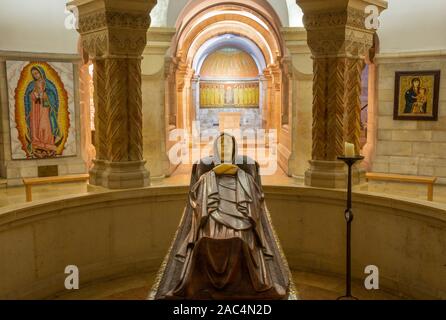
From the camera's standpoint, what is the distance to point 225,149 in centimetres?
440

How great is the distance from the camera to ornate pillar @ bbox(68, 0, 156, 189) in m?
5.80

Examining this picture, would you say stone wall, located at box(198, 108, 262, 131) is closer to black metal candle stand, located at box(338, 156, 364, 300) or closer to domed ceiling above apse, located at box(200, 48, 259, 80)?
domed ceiling above apse, located at box(200, 48, 259, 80)

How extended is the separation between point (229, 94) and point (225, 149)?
2192 cm

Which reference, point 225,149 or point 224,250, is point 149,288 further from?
point 224,250

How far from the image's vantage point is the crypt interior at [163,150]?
4910mm

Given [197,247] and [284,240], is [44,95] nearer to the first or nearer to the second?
[284,240]

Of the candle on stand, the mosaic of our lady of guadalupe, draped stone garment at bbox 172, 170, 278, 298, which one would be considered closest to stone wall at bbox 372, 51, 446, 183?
the candle on stand

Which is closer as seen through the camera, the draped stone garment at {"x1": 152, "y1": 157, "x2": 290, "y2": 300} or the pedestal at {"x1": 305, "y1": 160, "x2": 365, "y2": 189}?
the draped stone garment at {"x1": 152, "y1": 157, "x2": 290, "y2": 300}

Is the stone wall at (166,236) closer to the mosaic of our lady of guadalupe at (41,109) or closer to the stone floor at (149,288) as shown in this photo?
the stone floor at (149,288)

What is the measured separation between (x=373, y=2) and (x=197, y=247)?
425 centimetres

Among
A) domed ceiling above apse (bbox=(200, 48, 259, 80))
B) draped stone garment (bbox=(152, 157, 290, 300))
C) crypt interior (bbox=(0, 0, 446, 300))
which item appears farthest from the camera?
domed ceiling above apse (bbox=(200, 48, 259, 80))

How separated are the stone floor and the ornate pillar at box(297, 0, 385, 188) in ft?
3.91

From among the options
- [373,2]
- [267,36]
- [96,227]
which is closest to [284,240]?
[96,227]

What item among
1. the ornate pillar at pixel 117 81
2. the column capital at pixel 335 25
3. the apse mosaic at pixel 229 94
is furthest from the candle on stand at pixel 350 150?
the apse mosaic at pixel 229 94
